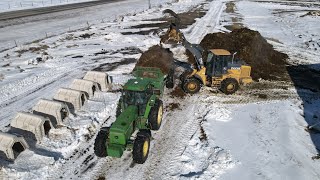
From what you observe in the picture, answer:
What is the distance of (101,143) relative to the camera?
10.4 meters

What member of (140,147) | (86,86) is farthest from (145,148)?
(86,86)

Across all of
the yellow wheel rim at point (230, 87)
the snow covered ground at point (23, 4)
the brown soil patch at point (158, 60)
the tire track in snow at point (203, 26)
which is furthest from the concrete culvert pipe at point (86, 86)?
the snow covered ground at point (23, 4)

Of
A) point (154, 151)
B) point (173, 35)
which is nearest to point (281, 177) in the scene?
point (154, 151)

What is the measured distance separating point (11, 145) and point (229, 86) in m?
10.8

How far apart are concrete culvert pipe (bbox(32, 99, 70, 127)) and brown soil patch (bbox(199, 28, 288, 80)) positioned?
37.6 feet

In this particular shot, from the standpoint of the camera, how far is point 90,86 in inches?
626

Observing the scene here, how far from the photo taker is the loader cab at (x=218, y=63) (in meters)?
15.8

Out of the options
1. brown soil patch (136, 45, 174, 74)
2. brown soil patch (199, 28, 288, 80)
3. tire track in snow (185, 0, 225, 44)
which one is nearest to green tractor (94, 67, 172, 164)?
brown soil patch (136, 45, 174, 74)

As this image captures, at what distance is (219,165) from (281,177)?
81.8 inches

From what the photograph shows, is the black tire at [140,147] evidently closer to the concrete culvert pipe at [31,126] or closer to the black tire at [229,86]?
the concrete culvert pipe at [31,126]

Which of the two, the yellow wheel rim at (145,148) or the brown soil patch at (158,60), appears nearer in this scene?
the yellow wheel rim at (145,148)

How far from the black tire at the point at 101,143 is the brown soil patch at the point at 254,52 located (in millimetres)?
11430

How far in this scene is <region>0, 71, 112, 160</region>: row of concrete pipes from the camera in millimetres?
10945

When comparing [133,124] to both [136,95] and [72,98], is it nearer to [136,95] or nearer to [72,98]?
[136,95]
